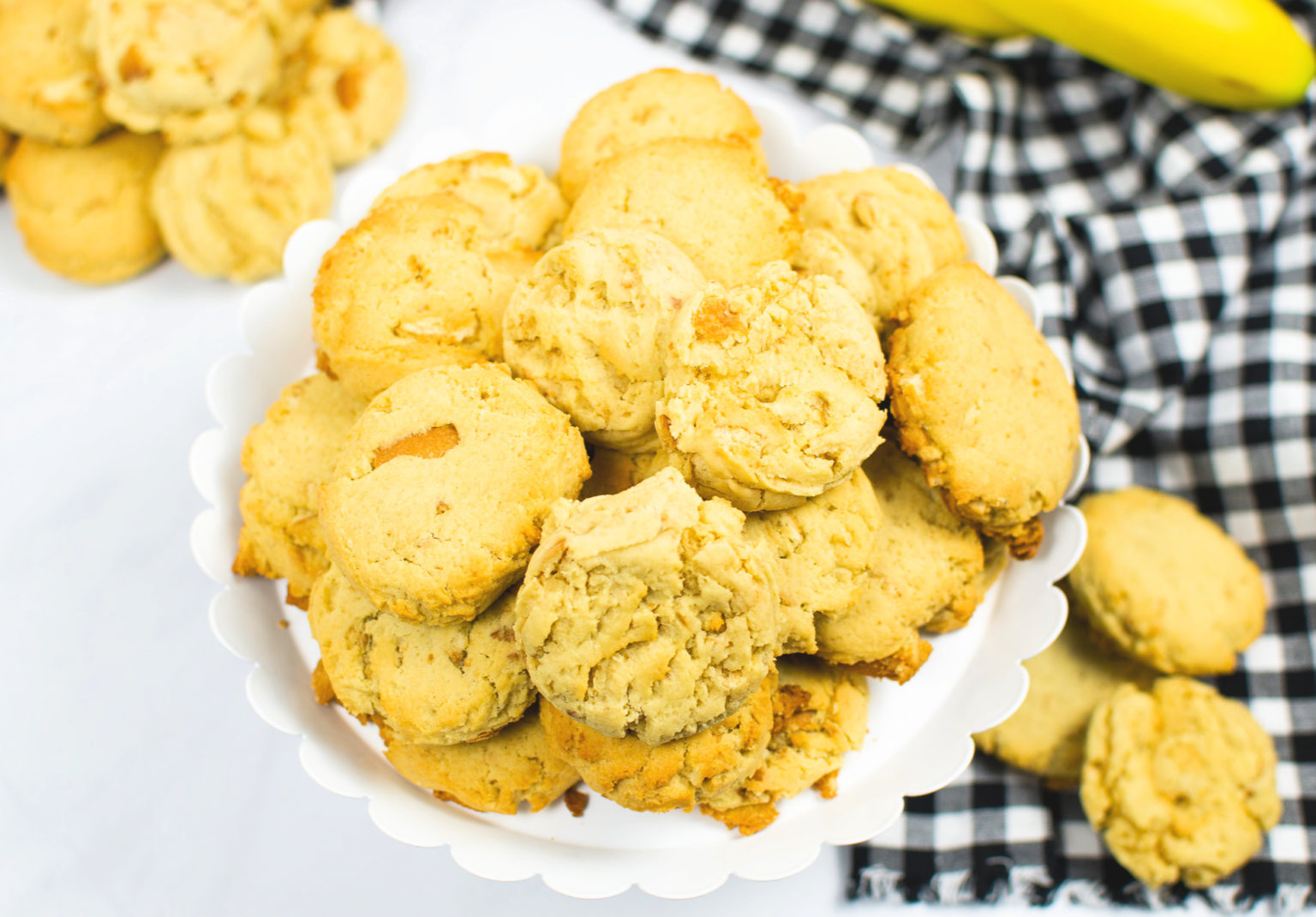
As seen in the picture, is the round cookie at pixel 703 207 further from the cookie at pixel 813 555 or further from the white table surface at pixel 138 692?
the white table surface at pixel 138 692

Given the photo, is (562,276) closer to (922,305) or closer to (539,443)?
(539,443)

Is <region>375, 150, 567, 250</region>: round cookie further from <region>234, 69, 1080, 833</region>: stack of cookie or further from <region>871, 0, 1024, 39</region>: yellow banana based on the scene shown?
<region>871, 0, 1024, 39</region>: yellow banana

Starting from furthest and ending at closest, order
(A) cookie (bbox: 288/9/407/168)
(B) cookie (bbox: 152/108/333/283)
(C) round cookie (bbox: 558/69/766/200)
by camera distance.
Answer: (A) cookie (bbox: 288/9/407/168)
(B) cookie (bbox: 152/108/333/283)
(C) round cookie (bbox: 558/69/766/200)

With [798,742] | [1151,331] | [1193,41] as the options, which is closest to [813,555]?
[798,742]

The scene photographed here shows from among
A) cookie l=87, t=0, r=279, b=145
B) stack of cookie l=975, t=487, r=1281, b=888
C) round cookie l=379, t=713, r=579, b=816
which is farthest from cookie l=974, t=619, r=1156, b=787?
cookie l=87, t=0, r=279, b=145

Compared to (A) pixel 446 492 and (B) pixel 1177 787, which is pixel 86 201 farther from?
(B) pixel 1177 787

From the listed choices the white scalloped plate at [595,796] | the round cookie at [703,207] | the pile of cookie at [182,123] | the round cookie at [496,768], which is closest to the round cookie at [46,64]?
the pile of cookie at [182,123]
